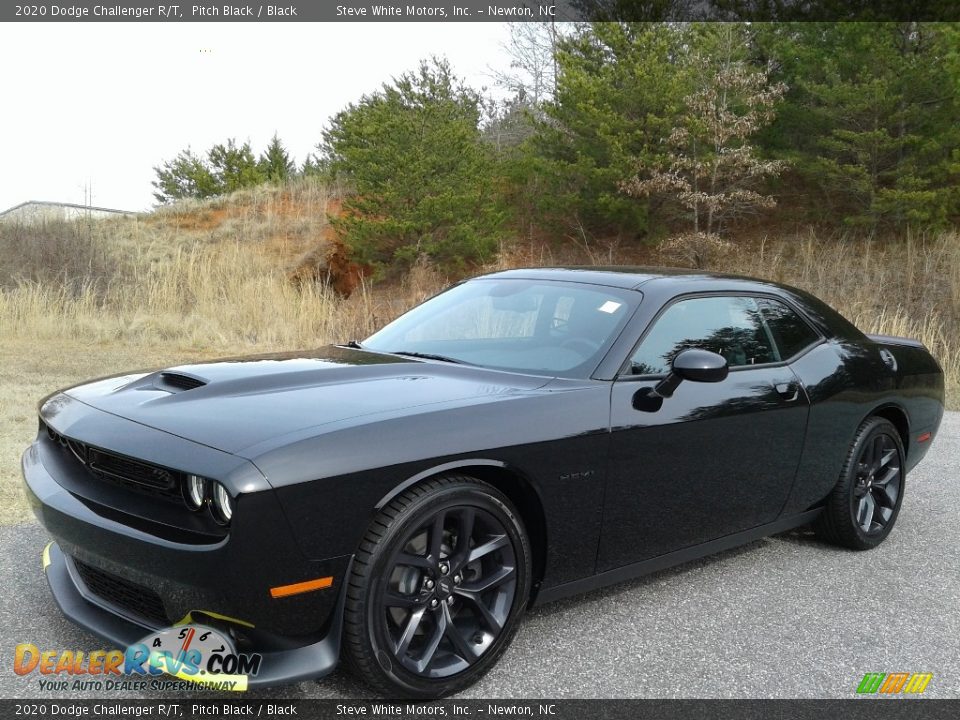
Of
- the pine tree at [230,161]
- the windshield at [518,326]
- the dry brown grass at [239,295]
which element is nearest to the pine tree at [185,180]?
the pine tree at [230,161]

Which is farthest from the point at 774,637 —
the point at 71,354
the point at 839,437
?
the point at 71,354

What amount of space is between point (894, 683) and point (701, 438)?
1085mm

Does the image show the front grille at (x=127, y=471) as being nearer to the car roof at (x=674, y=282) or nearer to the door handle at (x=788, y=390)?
the car roof at (x=674, y=282)

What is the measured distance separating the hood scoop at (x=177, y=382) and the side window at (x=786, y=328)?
2.62m

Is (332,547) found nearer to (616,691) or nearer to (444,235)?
(616,691)

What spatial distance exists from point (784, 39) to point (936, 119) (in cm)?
472

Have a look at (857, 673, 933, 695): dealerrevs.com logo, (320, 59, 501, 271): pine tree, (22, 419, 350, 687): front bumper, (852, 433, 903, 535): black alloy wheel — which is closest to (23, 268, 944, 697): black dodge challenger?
(22, 419, 350, 687): front bumper

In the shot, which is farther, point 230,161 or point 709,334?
point 230,161

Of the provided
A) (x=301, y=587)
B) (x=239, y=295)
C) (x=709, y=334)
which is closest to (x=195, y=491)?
(x=301, y=587)

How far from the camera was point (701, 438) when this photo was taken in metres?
3.47

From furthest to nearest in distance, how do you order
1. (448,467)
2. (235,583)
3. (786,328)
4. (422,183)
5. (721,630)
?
(422,183), (786,328), (721,630), (448,467), (235,583)

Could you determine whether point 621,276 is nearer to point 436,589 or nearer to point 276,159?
point 436,589

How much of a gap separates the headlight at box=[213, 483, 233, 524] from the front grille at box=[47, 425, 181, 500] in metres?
0.16

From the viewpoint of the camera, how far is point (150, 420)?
2725 mm
